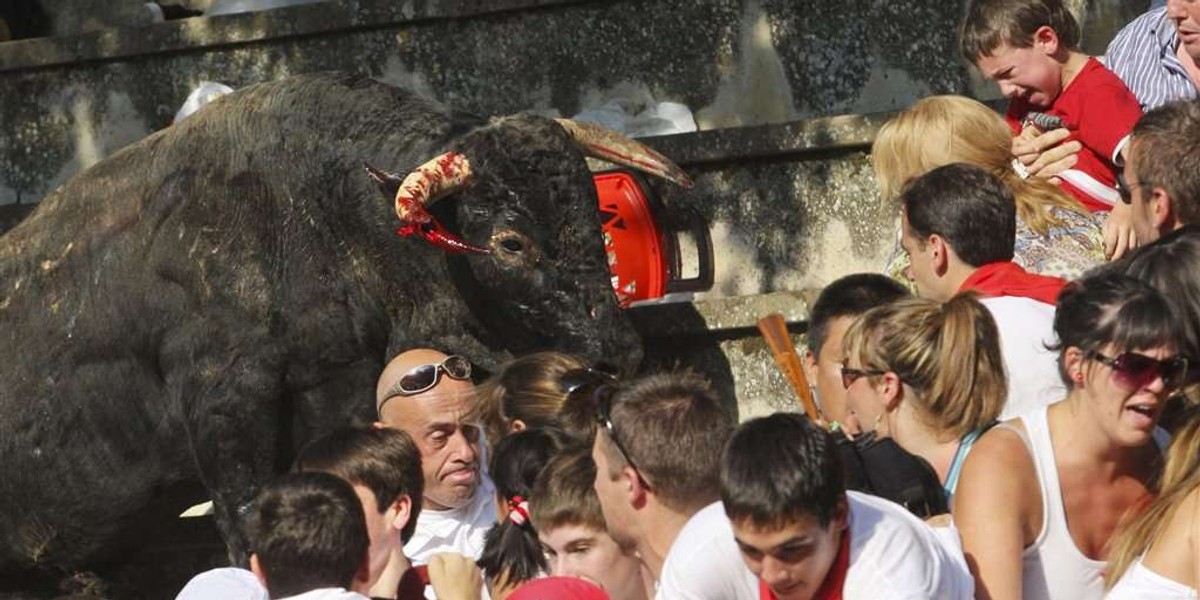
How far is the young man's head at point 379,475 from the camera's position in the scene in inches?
223

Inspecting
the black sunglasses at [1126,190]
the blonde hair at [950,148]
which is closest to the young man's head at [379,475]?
the blonde hair at [950,148]

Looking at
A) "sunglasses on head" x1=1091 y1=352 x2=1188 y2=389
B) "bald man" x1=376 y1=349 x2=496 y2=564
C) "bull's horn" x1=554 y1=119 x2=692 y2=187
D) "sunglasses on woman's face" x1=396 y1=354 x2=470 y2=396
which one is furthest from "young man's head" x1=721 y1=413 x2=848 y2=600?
"bull's horn" x1=554 y1=119 x2=692 y2=187

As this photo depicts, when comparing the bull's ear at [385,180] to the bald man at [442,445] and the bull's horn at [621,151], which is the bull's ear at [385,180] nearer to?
the bull's horn at [621,151]

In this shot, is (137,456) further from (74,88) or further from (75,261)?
(74,88)

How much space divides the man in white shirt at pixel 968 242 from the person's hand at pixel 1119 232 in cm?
29

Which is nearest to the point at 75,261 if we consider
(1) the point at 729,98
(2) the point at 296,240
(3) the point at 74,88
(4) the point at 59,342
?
(4) the point at 59,342

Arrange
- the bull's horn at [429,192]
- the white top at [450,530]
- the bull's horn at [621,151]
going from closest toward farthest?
the white top at [450,530] < the bull's horn at [429,192] < the bull's horn at [621,151]

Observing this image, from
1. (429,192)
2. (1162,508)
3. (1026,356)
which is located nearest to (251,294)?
(429,192)

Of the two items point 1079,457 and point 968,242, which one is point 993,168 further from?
point 1079,457

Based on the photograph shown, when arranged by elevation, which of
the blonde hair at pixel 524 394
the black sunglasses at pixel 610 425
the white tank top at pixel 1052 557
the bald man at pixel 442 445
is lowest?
the bald man at pixel 442 445

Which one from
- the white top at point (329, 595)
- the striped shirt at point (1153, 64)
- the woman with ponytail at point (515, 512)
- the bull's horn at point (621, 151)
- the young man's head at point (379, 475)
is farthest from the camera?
the bull's horn at point (621, 151)

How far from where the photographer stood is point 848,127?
30.0ft

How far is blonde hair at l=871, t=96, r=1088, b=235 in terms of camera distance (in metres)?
6.66

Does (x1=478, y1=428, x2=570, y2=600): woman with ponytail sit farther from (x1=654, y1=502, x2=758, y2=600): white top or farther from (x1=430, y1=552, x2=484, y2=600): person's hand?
(x1=654, y1=502, x2=758, y2=600): white top
